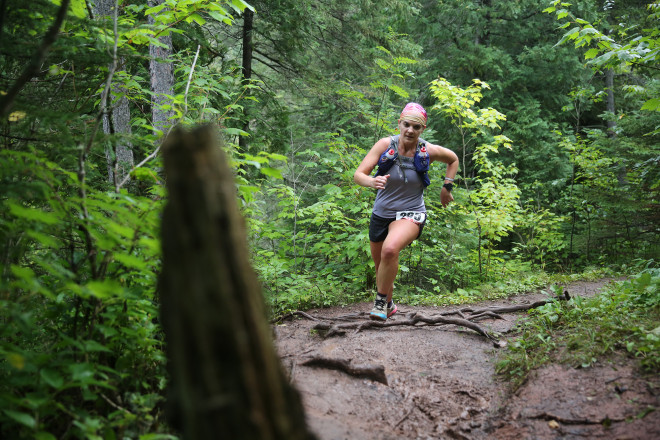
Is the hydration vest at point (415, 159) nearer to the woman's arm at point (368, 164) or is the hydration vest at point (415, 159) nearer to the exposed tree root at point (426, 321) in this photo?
the woman's arm at point (368, 164)

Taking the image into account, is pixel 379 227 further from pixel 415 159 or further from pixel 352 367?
pixel 352 367

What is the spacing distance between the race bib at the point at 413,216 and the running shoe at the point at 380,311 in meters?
1.12

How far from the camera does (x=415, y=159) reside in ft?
17.1

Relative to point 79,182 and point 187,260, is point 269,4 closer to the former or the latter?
point 79,182

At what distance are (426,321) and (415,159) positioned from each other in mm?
2085

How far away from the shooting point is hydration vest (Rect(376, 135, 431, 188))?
5.21 m

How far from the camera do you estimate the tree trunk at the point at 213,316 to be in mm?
1018

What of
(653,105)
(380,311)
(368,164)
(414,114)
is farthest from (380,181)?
(653,105)

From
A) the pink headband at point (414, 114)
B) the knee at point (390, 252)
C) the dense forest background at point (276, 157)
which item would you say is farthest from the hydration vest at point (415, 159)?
the dense forest background at point (276, 157)

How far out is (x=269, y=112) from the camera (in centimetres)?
929

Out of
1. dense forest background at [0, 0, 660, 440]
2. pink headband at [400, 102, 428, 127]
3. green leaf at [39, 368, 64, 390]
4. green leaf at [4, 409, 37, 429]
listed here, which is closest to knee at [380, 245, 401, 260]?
pink headband at [400, 102, 428, 127]

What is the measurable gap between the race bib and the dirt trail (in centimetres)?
152

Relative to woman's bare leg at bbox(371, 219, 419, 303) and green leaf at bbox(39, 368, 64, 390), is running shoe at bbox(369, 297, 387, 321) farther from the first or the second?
green leaf at bbox(39, 368, 64, 390)

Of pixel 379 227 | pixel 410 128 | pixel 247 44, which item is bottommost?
pixel 379 227
